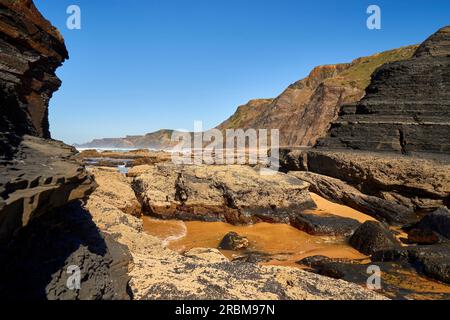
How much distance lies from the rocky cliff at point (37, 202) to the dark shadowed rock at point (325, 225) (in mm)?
5010

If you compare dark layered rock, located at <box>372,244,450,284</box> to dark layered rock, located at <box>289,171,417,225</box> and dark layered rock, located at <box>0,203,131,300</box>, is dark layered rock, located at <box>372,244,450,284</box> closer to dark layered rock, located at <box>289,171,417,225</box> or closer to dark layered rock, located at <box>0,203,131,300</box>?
dark layered rock, located at <box>289,171,417,225</box>

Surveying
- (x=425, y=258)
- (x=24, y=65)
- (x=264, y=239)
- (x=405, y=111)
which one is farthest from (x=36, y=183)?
(x=405, y=111)

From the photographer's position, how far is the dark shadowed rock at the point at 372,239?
593cm

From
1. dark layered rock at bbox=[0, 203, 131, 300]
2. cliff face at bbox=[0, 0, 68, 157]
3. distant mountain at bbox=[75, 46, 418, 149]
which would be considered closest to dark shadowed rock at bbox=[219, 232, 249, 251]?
dark layered rock at bbox=[0, 203, 131, 300]

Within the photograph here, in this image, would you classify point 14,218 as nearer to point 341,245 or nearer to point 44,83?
point 44,83

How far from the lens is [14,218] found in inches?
61.8

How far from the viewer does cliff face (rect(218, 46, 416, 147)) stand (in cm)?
4522

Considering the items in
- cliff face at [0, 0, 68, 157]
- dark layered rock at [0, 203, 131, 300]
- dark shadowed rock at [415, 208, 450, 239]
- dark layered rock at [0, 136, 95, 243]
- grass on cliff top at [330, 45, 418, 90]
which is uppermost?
grass on cliff top at [330, 45, 418, 90]

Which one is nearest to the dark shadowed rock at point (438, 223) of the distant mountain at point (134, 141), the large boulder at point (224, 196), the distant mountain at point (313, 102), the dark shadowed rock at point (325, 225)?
the dark shadowed rock at point (325, 225)

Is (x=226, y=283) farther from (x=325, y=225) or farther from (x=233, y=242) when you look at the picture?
(x=325, y=225)

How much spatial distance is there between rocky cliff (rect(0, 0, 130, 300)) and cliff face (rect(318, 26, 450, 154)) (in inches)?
366

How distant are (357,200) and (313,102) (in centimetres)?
4195

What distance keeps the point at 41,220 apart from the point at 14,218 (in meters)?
0.80

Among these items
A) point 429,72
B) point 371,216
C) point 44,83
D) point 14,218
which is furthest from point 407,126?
point 14,218
